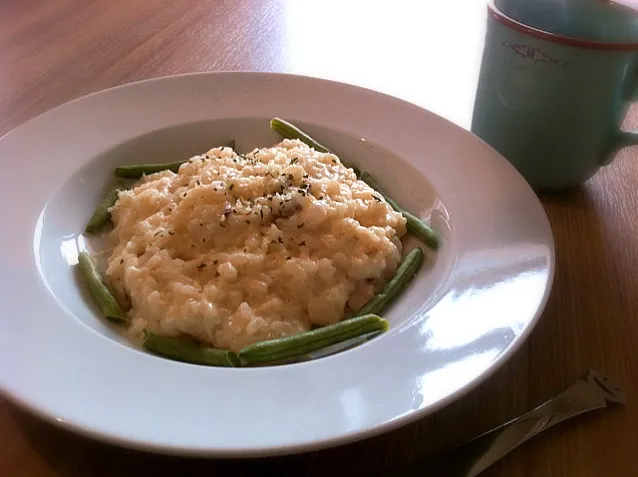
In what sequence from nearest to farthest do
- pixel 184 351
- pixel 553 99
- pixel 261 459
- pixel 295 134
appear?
pixel 261 459, pixel 184 351, pixel 553 99, pixel 295 134

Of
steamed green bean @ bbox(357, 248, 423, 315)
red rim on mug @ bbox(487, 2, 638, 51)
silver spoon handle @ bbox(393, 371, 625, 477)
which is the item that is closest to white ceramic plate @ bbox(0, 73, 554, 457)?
steamed green bean @ bbox(357, 248, 423, 315)

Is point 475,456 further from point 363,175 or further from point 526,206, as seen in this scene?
point 363,175

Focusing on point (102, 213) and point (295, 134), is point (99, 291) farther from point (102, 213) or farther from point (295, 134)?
→ point (295, 134)

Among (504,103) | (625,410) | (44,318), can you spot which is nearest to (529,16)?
(504,103)

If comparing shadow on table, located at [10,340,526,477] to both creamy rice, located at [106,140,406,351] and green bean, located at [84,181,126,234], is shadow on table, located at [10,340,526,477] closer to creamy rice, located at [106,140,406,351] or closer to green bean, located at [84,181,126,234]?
creamy rice, located at [106,140,406,351]

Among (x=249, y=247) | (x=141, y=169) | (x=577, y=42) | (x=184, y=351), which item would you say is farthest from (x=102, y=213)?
(x=577, y=42)

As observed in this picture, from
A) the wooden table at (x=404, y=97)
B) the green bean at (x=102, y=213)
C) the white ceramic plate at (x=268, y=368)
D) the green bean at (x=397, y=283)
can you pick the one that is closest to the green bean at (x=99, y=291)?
the white ceramic plate at (x=268, y=368)

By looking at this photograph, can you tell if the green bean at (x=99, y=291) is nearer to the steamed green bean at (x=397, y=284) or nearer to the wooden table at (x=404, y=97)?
the wooden table at (x=404, y=97)
